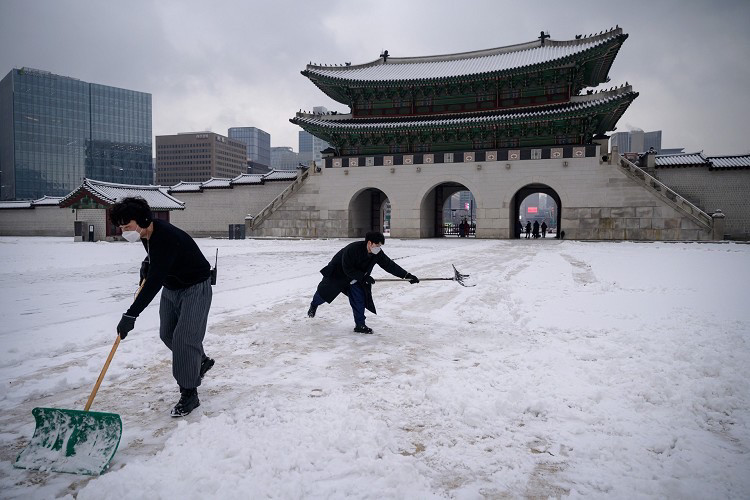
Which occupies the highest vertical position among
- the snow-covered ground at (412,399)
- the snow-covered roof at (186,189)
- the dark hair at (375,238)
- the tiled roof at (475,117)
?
the tiled roof at (475,117)

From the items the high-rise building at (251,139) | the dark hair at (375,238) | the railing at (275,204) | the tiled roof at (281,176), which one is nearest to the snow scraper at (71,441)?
the dark hair at (375,238)

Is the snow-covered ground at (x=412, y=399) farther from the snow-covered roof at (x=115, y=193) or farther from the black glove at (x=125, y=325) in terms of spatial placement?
the snow-covered roof at (x=115, y=193)

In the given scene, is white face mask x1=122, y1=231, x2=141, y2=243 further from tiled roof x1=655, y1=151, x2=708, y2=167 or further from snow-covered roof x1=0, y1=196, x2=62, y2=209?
snow-covered roof x1=0, y1=196, x2=62, y2=209

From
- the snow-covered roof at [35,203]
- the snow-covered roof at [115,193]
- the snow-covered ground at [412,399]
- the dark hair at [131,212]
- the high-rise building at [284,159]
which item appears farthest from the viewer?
the high-rise building at [284,159]

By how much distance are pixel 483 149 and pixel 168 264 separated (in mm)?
26651

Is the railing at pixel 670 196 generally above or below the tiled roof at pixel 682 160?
below

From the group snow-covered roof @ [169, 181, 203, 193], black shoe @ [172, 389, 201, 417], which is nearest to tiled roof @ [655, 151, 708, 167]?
black shoe @ [172, 389, 201, 417]

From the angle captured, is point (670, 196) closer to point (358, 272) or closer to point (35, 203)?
point (358, 272)

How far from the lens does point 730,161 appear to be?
942 inches

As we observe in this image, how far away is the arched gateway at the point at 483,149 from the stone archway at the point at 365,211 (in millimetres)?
115

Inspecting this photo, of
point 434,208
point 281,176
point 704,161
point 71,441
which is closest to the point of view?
point 71,441

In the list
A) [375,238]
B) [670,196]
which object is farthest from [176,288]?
[670,196]

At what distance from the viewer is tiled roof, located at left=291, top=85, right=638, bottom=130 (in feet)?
77.9

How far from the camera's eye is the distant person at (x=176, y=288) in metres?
2.95
